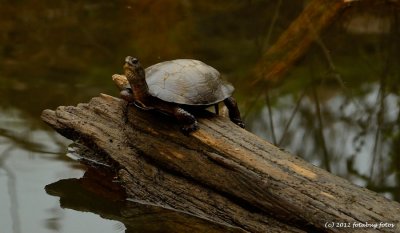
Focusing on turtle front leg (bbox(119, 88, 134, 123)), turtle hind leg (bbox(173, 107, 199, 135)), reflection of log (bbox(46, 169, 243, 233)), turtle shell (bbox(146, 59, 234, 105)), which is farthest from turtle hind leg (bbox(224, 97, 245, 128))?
reflection of log (bbox(46, 169, 243, 233))

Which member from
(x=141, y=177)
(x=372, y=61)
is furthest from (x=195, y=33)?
(x=141, y=177)

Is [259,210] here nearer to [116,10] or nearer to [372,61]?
[372,61]

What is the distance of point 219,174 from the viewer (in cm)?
372

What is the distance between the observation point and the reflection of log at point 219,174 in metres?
3.49

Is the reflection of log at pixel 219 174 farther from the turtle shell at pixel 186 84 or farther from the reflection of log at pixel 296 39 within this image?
the reflection of log at pixel 296 39

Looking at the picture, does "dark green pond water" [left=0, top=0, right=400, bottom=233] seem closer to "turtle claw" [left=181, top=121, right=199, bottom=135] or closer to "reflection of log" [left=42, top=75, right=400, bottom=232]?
"reflection of log" [left=42, top=75, right=400, bottom=232]

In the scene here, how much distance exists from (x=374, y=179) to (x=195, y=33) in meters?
3.78

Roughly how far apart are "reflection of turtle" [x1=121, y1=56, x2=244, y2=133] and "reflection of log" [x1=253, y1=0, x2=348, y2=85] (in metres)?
2.40

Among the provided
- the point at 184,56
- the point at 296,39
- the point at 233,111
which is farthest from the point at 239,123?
the point at 296,39

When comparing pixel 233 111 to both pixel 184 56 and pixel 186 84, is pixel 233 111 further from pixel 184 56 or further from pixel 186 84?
pixel 184 56

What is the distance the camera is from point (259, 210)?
3637 millimetres

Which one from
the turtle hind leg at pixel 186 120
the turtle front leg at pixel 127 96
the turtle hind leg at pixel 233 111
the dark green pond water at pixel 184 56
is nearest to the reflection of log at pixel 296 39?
the dark green pond water at pixel 184 56

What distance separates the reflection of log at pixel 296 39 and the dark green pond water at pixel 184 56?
116 millimetres

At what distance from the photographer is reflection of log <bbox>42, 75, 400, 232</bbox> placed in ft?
11.5
